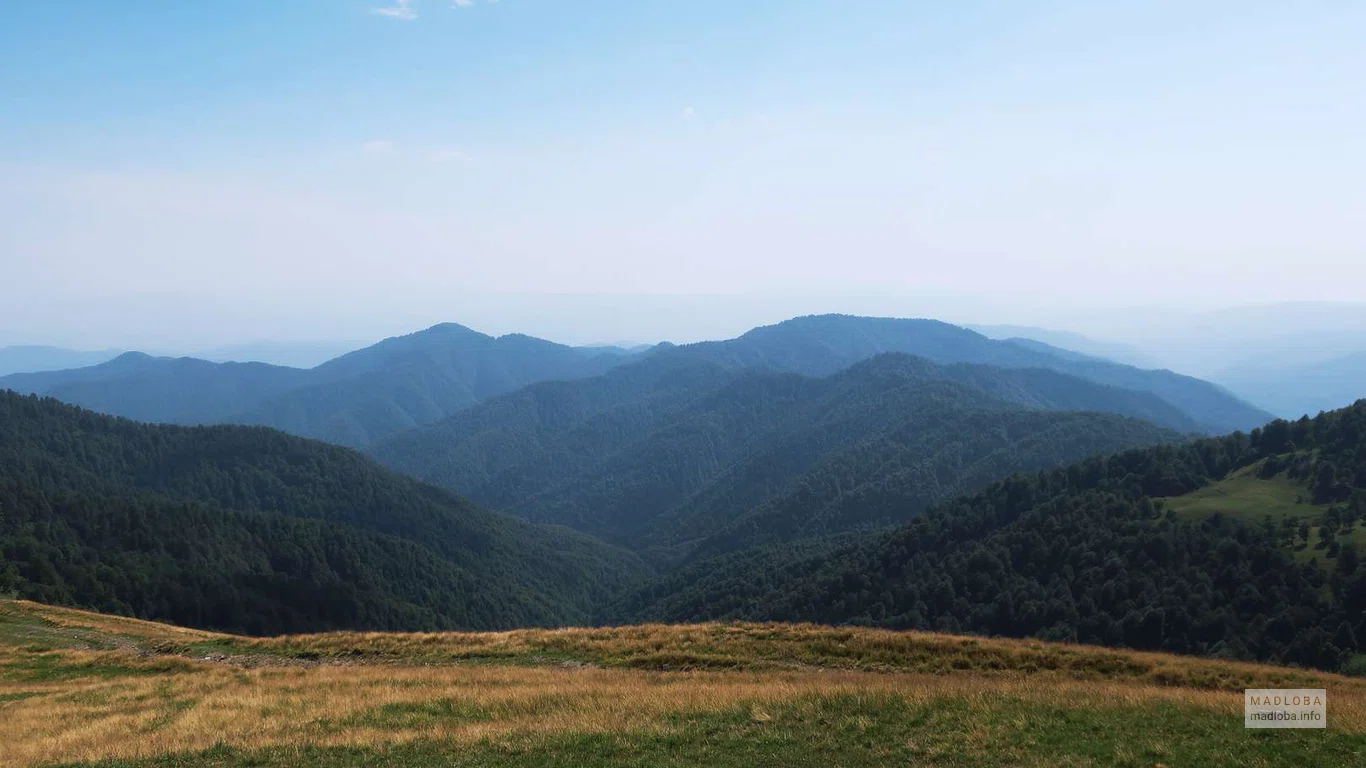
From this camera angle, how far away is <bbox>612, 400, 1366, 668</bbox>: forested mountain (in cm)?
6078

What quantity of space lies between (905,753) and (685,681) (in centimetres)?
962

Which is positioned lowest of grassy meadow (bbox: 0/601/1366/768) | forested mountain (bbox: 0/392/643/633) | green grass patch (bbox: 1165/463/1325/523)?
forested mountain (bbox: 0/392/643/633)

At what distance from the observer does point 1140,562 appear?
262 feet

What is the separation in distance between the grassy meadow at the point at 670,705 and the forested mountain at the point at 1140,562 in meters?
45.4

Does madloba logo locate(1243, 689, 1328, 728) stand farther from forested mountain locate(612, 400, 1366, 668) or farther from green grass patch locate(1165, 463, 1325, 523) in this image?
green grass patch locate(1165, 463, 1325, 523)

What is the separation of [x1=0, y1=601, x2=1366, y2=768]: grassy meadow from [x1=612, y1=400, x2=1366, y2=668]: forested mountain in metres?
45.4

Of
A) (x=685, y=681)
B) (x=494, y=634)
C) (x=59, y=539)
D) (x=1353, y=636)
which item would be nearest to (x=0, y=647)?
(x=494, y=634)

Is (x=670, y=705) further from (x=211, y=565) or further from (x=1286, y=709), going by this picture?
(x=211, y=565)

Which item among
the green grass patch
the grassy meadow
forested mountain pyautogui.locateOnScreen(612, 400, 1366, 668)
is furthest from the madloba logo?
the green grass patch

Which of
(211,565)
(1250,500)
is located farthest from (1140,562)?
(211,565)

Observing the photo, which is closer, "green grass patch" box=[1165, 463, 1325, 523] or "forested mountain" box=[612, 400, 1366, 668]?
"forested mountain" box=[612, 400, 1366, 668]

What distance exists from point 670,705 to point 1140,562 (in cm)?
8305

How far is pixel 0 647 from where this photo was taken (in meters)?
33.0

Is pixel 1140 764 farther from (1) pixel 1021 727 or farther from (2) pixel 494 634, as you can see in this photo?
(2) pixel 494 634
